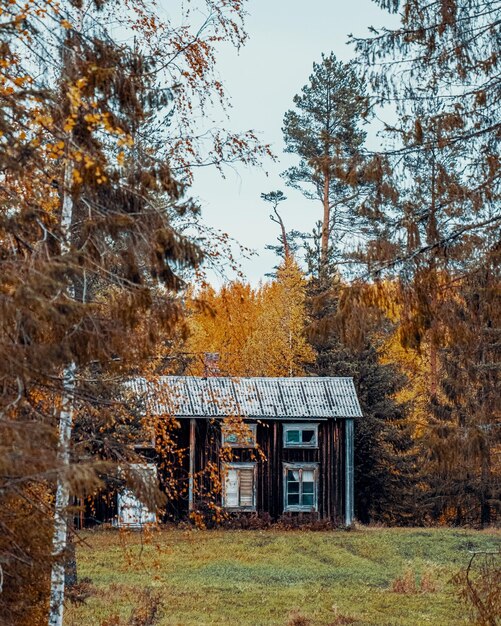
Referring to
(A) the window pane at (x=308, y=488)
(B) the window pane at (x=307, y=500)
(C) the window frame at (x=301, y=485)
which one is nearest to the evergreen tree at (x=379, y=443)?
(C) the window frame at (x=301, y=485)

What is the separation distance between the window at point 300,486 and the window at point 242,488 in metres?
1.12

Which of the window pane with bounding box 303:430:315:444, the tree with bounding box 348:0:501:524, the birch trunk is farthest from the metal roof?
the tree with bounding box 348:0:501:524

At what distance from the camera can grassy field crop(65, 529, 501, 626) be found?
15.4m

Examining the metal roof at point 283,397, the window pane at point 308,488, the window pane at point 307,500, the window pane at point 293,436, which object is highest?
the metal roof at point 283,397

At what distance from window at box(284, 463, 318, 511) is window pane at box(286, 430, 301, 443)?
0.80m

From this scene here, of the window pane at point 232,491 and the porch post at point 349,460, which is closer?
the window pane at point 232,491

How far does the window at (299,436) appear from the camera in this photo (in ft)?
100

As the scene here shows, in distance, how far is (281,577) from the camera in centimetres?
1977

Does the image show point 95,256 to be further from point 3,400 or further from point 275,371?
point 275,371

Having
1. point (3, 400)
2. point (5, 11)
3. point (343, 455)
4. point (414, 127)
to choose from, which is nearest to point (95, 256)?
point (3, 400)

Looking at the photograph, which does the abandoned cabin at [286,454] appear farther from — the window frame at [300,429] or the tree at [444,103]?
the tree at [444,103]

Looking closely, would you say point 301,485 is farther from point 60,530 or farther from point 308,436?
point 60,530

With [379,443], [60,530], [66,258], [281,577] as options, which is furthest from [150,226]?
[379,443]

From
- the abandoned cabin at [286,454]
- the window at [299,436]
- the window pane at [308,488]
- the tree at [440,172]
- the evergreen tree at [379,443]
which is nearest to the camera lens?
the tree at [440,172]
